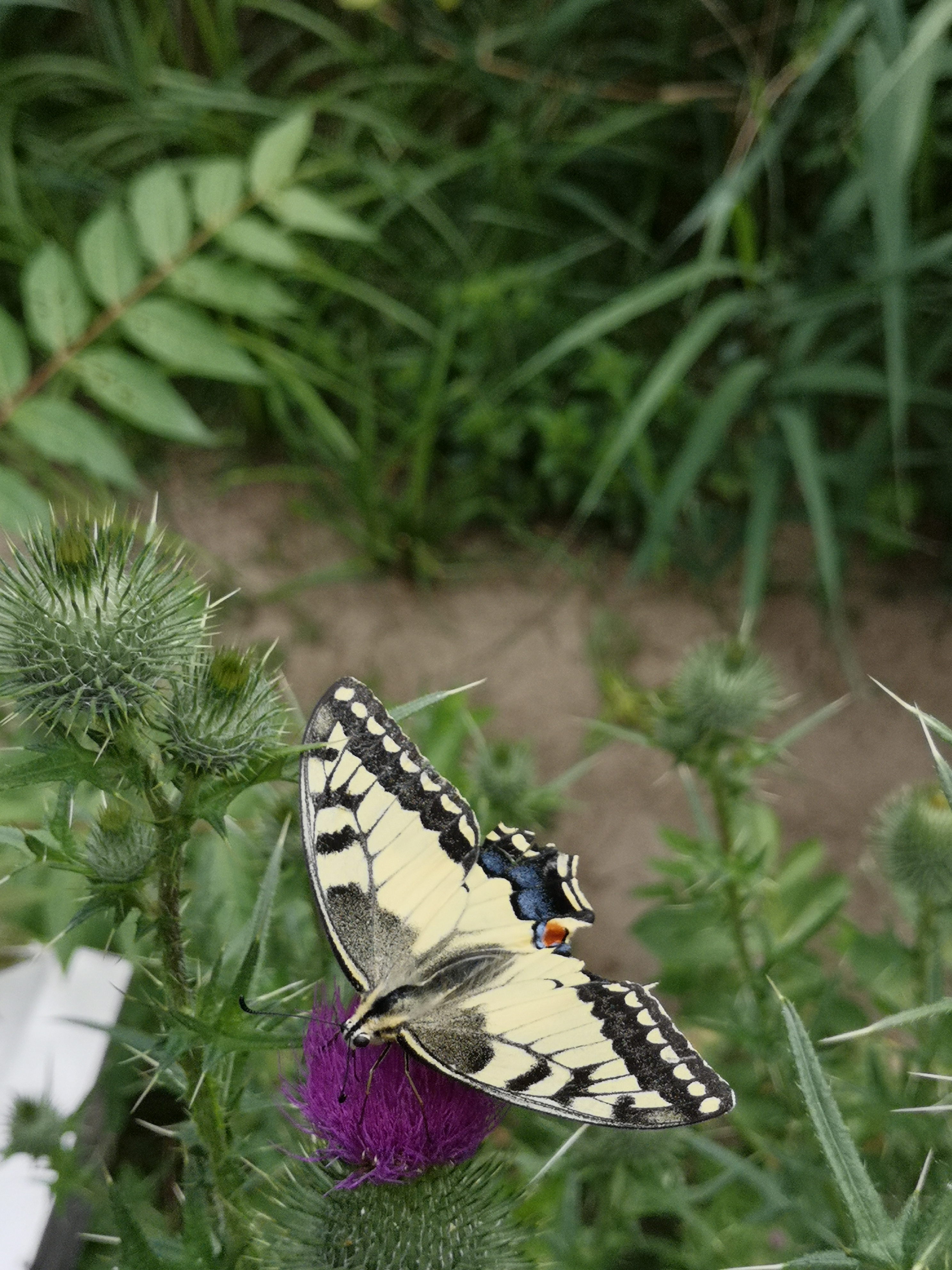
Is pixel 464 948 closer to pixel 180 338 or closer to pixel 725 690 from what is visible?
pixel 725 690

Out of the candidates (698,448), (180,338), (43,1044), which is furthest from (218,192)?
(43,1044)

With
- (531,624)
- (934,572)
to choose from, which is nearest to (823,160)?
(934,572)

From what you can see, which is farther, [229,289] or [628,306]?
[628,306]

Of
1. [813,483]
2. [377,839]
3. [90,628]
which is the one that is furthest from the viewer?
[813,483]

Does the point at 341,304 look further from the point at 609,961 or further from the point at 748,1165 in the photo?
the point at 748,1165

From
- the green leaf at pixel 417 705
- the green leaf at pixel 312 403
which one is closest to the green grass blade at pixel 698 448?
the green leaf at pixel 312 403
